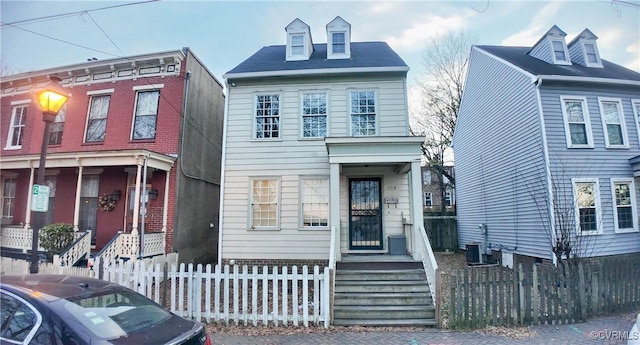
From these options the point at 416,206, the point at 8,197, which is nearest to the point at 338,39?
the point at 416,206

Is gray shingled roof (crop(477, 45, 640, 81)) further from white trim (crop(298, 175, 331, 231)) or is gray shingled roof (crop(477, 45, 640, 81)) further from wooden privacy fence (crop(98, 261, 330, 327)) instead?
wooden privacy fence (crop(98, 261, 330, 327))

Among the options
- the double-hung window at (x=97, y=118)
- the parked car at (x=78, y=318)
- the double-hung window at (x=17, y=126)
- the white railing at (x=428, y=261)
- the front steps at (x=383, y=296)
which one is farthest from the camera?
the double-hung window at (x=17, y=126)

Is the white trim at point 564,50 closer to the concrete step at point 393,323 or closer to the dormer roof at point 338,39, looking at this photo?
the dormer roof at point 338,39

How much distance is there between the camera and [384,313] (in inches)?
255

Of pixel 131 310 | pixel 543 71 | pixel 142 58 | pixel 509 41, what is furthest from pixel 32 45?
pixel 509 41

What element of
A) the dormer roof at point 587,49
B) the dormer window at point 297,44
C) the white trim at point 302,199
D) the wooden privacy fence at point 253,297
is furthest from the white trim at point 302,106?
the dormer roof at point 587,49

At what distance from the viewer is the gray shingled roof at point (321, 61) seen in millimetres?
10625

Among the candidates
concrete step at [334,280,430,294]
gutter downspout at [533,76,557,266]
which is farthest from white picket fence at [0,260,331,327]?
gutter downspout at [533,76,557,266]

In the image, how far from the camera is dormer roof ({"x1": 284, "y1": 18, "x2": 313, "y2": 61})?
461 inches

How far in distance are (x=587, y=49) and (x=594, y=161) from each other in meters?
5.71

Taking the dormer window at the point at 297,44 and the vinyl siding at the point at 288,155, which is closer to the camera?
the vinyl siding at the point at 288,155

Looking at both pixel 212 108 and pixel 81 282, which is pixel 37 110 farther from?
pixel 81 282

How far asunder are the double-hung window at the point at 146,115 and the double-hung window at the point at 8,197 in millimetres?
6566

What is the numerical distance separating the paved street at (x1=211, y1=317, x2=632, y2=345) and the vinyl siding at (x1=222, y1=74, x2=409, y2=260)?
13.4 feet
